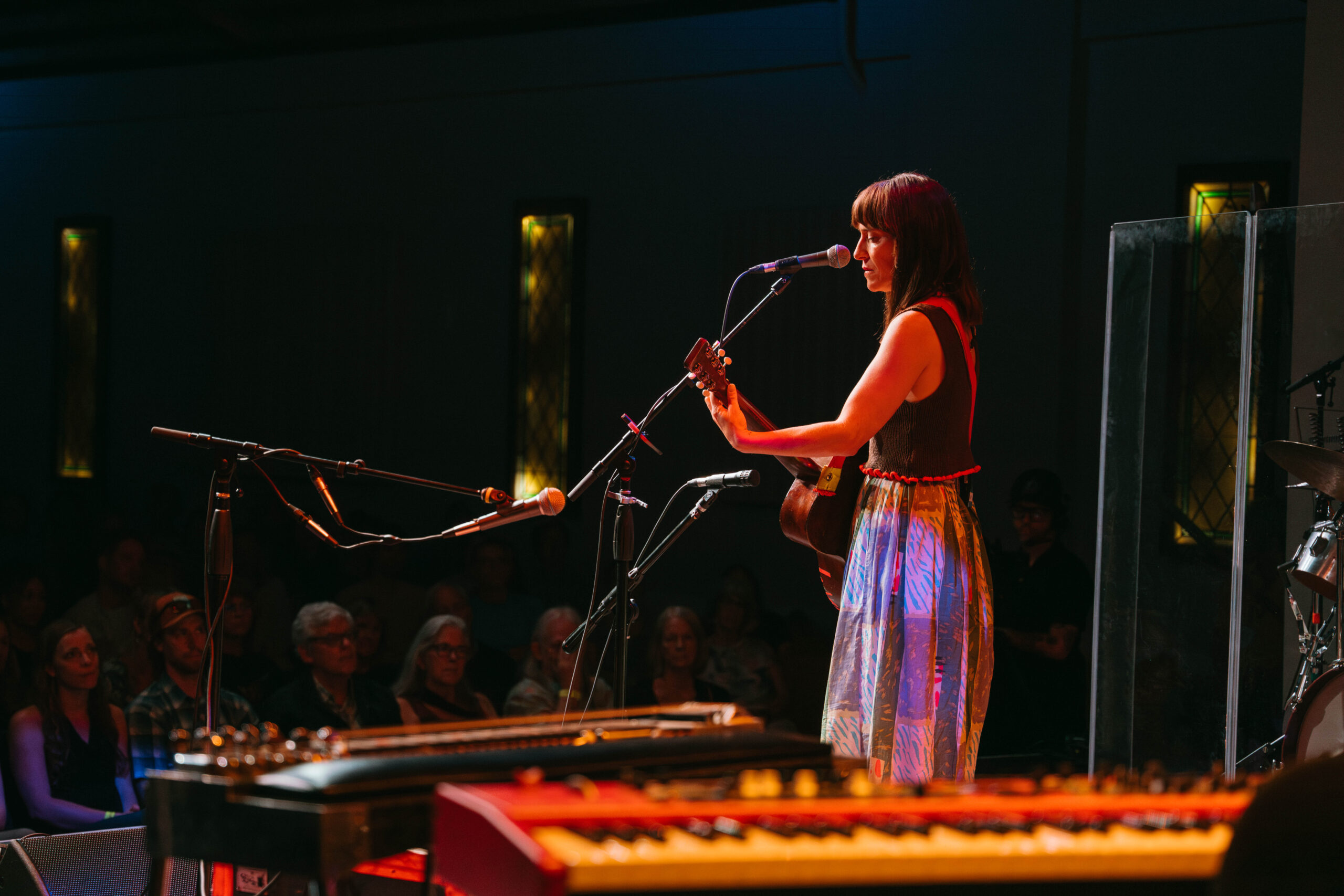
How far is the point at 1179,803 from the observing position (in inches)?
43.1

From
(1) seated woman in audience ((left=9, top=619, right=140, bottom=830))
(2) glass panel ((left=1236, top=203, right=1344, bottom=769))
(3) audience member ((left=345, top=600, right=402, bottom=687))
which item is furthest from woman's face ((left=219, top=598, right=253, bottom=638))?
(2) glass panel ((left=1236, top=203, right=1344, bottom=769))

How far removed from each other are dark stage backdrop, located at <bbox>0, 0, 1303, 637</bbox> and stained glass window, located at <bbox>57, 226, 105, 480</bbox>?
0.09 meters

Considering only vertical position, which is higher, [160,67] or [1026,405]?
[160,67]

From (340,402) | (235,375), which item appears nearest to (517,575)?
(340,402)

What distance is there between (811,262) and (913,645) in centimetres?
78

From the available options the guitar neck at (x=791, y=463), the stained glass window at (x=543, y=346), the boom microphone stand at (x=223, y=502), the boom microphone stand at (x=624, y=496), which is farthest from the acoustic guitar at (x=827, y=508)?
the stained glass window at (x=543, y=346)

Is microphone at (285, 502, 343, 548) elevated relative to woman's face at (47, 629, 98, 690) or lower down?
elevated

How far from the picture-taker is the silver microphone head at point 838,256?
2352 mm

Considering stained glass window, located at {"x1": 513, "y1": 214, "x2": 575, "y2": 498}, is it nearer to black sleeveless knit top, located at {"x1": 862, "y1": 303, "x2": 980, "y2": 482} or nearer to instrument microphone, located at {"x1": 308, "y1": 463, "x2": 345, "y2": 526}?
instrument microphone, located at {"x1": 308, "y1": 463, "x2": 345, "y2": 526}

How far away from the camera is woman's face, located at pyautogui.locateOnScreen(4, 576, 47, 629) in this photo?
4.88 m

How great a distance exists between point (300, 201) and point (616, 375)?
1991mm

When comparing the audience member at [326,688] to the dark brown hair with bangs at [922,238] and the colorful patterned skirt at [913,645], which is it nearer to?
the colorful patterned skirt at [913,645]

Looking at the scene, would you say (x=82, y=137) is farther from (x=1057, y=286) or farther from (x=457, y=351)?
(x=1057, y=286)

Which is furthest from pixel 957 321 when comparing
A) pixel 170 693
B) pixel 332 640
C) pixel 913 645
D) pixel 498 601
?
pixel 498 601
